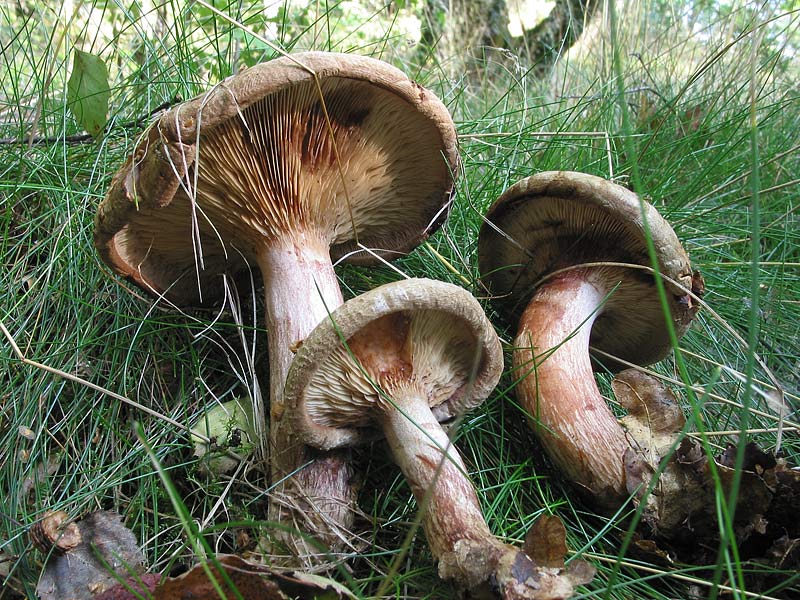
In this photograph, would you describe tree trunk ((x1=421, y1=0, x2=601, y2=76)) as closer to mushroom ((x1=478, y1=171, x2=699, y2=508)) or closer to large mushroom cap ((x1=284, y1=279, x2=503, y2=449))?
mushroom ((x1=478, y1=171, x2=699, y2=508))

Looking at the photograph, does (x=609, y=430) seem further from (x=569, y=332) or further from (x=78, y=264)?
(x=78, y=264)

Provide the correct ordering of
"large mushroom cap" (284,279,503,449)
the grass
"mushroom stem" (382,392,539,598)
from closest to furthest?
1. "mushroom stem" (382,392,539,598)
2. "large mushroom cap" (284,279,503,449)
3. the grass

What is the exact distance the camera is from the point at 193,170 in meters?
1.75

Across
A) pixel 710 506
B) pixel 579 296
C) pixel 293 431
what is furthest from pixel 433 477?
pixel 579 296

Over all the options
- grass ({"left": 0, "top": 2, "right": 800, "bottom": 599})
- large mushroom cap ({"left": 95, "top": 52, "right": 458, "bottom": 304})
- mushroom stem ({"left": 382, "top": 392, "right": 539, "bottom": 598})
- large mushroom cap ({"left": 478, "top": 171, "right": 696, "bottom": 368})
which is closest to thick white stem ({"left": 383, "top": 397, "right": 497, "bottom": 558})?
mushroom stem ({"left": 382, "top": 392, "right": 539, "bottom": 598})

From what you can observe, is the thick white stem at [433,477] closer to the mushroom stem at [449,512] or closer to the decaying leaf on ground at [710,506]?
the mushroom stem at [449,512]

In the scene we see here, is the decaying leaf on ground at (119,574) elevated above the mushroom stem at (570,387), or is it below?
above

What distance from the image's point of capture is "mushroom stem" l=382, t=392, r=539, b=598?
1.33 metres

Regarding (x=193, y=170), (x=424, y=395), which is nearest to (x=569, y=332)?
(x=424, y=395)

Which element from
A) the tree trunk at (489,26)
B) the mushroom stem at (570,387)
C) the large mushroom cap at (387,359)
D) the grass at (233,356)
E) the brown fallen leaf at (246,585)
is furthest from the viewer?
the tree trunk at (489,26)

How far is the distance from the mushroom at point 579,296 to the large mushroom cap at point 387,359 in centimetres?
26

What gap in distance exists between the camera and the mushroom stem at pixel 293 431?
1634mm

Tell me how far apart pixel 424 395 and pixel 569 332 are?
2.03 ft

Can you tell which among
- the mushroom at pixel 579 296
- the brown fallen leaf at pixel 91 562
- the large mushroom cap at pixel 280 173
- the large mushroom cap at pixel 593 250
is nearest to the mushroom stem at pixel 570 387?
the mushroom at pixel 579 296
